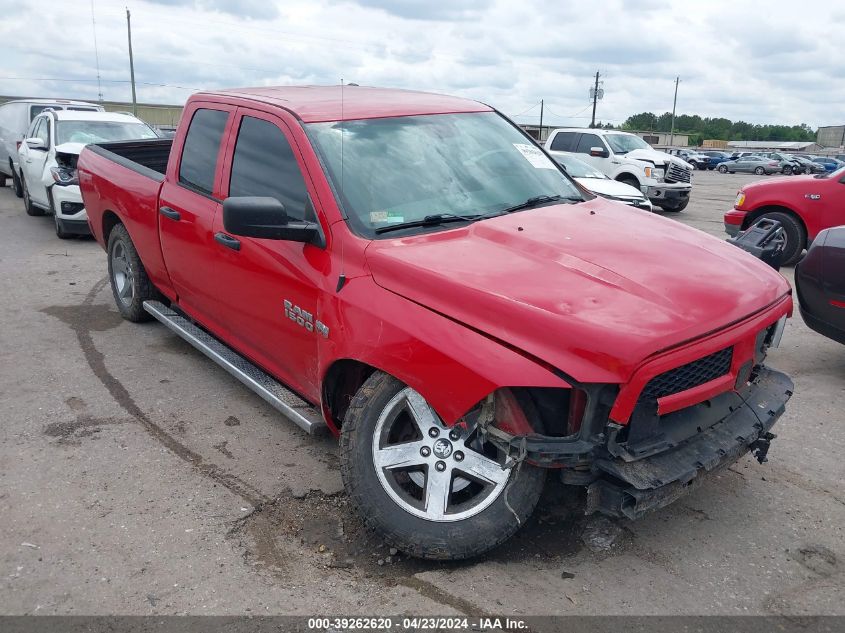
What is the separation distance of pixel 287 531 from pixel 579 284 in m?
1.74

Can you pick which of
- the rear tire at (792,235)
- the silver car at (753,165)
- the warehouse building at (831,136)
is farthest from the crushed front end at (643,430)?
the warehouse building at (831,136)

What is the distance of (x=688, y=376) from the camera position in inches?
113

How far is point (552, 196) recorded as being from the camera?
413cm

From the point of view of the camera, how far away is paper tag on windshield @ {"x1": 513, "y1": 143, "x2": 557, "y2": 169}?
14.4ft

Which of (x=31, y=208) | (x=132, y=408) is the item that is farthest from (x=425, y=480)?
(x=31, y=208)

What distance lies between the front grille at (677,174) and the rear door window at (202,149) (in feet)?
45.2

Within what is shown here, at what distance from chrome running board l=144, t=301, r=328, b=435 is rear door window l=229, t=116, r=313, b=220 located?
0.99 metres

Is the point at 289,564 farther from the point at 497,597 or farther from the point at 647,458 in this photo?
the point at 647,458

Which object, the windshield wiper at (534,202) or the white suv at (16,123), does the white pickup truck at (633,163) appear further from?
the windshield wiper at (534,202)

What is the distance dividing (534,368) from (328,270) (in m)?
1.21

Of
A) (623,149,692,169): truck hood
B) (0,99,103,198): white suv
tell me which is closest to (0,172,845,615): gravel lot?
(0,99,103,198): white suv

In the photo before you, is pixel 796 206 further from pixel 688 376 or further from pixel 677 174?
pixel 688 376

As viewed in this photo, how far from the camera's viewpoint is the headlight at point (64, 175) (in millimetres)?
10273

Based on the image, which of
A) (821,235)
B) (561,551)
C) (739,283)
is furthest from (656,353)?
(821,235)
